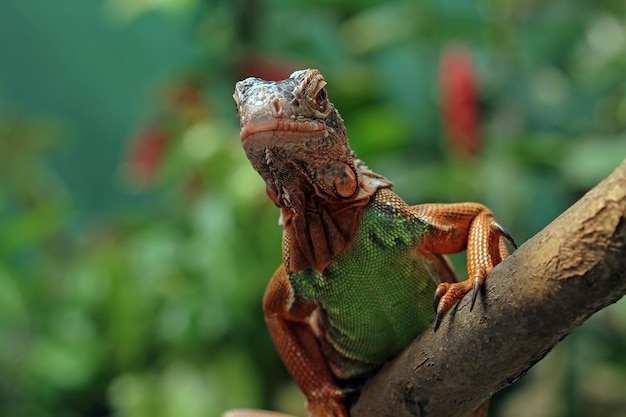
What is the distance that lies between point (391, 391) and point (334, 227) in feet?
1.81

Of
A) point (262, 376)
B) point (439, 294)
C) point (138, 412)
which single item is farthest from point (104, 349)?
point (439, 294)

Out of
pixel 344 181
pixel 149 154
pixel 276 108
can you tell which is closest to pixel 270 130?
pixel 276 108

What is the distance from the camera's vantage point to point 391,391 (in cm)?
221

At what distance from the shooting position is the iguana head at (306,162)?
1.98 m

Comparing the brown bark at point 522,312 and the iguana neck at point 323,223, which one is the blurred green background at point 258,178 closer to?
the iguana neck at point 323,223

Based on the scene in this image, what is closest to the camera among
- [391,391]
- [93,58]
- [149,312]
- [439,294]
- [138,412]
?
[439,294]

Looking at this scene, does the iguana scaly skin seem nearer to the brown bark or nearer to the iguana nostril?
the iguana nostril

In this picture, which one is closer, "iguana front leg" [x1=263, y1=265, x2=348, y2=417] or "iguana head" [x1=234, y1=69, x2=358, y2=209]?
"iguana head" [x1=234, y1=69, x2=358, y2=209]

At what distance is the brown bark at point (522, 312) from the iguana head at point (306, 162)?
457 mm

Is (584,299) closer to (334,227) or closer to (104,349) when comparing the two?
(334,227)

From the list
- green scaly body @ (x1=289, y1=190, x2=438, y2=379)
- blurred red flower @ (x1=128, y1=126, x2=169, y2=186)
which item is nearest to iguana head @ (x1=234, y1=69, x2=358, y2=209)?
green scaly body @ (x1=289, y1=190, x2=438, y2=379)

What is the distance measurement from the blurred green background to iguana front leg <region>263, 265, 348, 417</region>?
180cm

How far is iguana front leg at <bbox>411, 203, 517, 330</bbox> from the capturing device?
199 centimetres

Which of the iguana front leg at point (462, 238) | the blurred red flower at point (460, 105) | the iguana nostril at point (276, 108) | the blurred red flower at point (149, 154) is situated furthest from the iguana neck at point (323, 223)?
the blurred red flower at point (149, 154)
